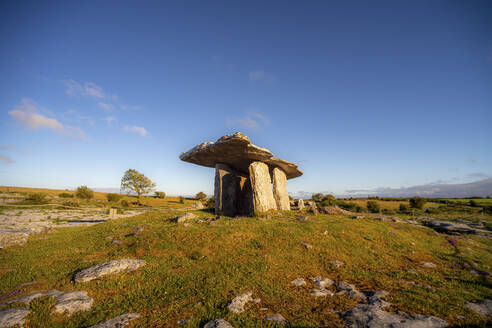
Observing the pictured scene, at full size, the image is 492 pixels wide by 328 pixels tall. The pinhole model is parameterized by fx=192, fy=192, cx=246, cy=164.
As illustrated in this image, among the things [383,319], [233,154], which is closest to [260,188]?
[233,154]

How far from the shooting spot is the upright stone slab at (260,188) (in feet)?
57.1

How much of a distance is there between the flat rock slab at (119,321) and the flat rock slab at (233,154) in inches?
453

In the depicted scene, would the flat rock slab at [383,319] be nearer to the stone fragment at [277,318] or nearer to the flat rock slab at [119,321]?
the stone fragment at [277,318]

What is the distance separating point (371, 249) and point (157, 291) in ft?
36.6

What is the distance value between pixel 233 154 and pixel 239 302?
13248 mm

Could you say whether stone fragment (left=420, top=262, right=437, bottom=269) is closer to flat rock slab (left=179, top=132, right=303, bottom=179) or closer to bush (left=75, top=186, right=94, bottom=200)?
flat rock slab (left=179, top=132, right=303, bottom=179)

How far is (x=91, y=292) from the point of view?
5.98m

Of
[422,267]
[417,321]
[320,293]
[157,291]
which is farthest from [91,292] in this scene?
[422,267]

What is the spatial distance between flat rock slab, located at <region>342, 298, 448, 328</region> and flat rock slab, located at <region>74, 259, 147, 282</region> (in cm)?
758

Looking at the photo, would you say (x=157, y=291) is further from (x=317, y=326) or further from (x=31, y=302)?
(x=317, y=326)

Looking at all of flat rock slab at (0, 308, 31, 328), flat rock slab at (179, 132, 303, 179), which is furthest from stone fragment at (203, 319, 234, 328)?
flat rock slab at (179, 132, 303, 179)

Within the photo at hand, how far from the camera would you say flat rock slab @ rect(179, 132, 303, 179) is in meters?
15.4

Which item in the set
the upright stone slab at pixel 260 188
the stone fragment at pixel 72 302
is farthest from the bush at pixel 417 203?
the stone fragment at pixel 72 302

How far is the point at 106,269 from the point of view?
7.07 m
